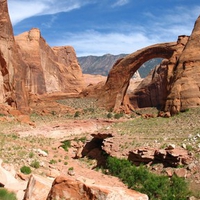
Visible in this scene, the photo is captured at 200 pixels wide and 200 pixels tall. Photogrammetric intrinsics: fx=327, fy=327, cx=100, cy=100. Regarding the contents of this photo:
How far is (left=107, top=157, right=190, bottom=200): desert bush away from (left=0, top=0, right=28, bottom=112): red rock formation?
17919mm

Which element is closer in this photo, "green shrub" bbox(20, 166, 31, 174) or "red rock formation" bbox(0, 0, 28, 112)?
"green shrub" bbox(20, 166, 31, 174)

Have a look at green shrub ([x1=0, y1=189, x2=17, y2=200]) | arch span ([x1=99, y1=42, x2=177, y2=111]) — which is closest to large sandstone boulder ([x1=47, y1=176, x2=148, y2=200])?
green shrub ([x1=0, y1=189, x2=17, y2=200])

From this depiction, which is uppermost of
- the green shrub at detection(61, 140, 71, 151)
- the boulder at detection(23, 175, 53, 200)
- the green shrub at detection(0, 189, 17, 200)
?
the boulder at detection(23, 175, 53, 200)

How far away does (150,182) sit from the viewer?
1238 cm

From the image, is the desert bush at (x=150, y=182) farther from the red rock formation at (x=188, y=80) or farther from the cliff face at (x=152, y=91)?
the cliff face at (x=152, y=91)

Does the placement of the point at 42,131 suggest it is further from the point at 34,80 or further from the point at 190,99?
the point at 34,80

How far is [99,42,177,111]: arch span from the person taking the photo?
37.3 m

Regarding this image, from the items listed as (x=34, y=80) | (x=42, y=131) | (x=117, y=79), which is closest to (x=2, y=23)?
(x=42, y=131)

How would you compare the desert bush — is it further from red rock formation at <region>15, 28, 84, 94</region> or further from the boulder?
red rock formation at <region>15, 28, 84, 94</region>

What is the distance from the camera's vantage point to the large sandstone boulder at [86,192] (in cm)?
618

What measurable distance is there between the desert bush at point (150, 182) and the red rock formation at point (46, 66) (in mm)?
37823

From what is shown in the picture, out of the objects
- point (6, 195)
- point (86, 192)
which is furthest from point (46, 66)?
point (86, 192)

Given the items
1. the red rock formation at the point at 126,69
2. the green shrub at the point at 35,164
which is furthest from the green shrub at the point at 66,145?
Answer: the red rock formation at the point at 126,69

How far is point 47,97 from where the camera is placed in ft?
157
